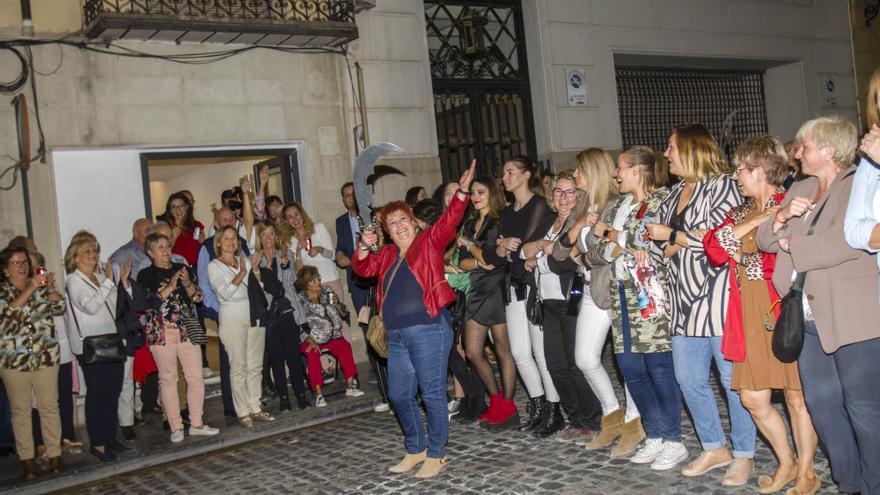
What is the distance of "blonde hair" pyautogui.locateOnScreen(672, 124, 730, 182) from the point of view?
5152 millimetres

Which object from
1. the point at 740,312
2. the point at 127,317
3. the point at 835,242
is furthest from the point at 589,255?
the point at 127,317

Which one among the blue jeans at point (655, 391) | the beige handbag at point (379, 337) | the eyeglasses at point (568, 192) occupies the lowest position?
the blue jeans at point (655, 391)

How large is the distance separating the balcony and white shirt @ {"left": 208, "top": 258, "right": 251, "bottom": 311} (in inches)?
139

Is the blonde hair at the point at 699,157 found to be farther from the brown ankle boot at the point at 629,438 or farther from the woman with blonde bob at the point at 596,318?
the brown ankle boot at the point at 629,438

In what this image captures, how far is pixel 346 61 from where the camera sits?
12047 millimetres

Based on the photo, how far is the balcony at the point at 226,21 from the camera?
399 inches

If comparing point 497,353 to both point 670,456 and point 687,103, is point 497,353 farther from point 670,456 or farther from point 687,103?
point 687,103

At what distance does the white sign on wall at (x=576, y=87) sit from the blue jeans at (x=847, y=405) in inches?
388

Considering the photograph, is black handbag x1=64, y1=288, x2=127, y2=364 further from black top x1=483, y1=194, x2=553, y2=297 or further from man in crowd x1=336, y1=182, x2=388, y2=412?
black top x1=483, y1=194, x2=553, y2=297

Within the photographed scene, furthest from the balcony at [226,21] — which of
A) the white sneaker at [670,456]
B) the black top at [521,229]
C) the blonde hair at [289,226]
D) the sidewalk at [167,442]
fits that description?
the white sneaker at [670,456]

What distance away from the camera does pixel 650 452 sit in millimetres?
5684

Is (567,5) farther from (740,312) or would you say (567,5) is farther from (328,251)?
(740,312)

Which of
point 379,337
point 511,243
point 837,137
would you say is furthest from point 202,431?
point 837,137

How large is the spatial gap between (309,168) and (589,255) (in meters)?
6.64
